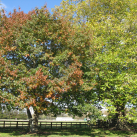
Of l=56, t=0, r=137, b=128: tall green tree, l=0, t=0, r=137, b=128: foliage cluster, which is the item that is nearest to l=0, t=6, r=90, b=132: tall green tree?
l=0, t=0, r=137, b=128: foliage cluster

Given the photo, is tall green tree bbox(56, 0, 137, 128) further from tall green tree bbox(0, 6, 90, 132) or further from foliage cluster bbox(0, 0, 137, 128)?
tall green tree bbox(0, 6, 90, 132)

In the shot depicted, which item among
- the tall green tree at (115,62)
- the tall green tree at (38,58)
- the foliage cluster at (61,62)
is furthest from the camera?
the tall green tree at (115,62)

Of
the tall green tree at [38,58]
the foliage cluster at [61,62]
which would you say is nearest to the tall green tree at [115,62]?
the foliage cluster at [61,62]

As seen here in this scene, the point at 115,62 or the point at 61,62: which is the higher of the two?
the point at 115,62

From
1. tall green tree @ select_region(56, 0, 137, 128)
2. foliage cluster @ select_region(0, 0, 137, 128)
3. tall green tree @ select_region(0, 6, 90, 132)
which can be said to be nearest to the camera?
tall green tree @ select_region(0, 6, 90, 132)

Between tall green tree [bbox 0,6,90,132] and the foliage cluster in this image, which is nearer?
tall green tree [bbox 0,6,90,132]

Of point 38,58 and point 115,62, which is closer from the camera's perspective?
point 38,58

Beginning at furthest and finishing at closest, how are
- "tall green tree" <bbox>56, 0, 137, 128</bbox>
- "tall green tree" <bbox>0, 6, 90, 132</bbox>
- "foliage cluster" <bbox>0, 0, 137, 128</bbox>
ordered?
"tall green tree" <bbox>56, 0, 137, 128</bbox> → "foliage cluster" <bbox>0, 0, 137, 128</bbox> → "tall green tree" <bbox>0, 6, 90, 132</bbox>

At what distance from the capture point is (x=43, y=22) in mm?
13859

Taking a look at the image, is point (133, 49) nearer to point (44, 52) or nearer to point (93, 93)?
point (93, 93)

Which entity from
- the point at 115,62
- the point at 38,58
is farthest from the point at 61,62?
the point at 115,62

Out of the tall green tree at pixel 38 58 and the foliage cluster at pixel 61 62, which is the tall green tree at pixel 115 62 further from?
the tall green tree at pixel 38 58

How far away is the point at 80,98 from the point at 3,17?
10.2 meters

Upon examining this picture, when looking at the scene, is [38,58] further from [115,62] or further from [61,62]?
[115,62]
